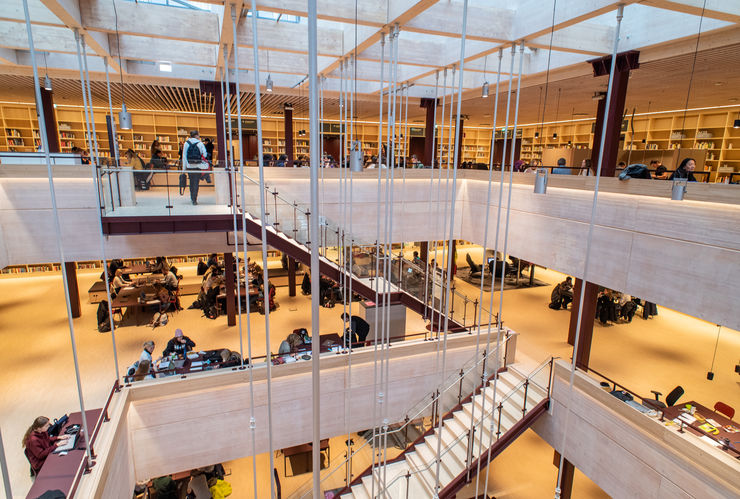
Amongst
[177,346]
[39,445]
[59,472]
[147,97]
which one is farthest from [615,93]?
[147,97]

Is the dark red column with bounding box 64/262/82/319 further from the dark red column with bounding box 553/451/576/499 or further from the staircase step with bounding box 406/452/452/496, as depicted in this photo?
the dark red column with bounding box 553/451/576/499

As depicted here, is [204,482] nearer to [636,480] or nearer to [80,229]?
[80,229]

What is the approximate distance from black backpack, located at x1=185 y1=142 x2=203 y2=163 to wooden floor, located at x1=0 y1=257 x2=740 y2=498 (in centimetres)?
408

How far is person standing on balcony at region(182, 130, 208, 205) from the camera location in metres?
7.20

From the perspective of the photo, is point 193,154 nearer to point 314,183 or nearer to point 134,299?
point 134,299

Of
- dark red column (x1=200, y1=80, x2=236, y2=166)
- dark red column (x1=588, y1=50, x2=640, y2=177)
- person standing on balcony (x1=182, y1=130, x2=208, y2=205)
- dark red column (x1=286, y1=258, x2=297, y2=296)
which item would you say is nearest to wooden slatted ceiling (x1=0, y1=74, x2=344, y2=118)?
dark red column (x1=200, y1=80, x2=236, y2=166)

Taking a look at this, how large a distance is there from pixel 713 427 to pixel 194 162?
29.4ft

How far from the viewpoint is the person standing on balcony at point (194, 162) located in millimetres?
7199

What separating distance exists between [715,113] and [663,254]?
7303 millimetres

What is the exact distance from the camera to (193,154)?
290 inches

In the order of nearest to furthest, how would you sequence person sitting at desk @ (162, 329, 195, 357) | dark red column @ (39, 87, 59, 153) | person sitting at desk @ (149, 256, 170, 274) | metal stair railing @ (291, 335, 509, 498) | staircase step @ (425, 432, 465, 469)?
staircase step @ (425, 432, 465, 469) < metal stair railing @ (291, 335, 509, 498) < person sitting at desk @ (162, 329, 195, 357) < dark red column @ (39, 87, 59, 153) < person sitting at desk @ (149, 256, 170, 274)

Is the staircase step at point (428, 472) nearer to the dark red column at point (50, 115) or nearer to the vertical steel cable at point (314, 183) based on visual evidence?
the vertical steel cable at point (314, 183)

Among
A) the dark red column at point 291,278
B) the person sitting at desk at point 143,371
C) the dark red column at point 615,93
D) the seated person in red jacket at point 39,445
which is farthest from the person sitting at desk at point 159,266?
the dark red column at point 615,93

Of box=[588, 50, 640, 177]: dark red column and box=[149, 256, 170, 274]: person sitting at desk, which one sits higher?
box=[588, 50, 640, 177]: dark red column
